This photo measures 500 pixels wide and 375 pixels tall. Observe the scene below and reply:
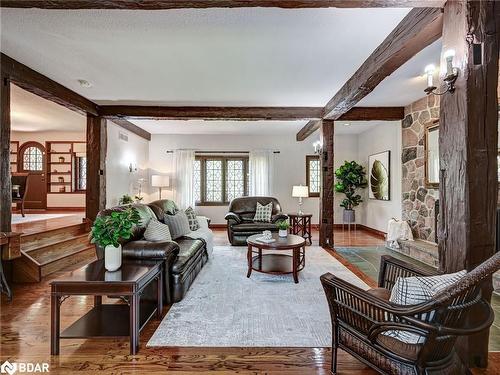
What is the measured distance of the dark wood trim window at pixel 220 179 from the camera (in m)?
8.33

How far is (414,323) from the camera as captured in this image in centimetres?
140

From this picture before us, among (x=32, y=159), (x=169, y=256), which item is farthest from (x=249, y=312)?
(x=32, y=159)

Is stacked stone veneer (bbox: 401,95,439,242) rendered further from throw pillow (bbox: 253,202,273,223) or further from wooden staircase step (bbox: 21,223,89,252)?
wooden staircase step (bbox: 21,223,89,252)

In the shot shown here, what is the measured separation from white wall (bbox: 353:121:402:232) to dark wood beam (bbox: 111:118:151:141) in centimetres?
581

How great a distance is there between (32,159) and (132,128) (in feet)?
12.6

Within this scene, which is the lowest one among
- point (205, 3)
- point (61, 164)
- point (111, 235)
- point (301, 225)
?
point (301, 225)

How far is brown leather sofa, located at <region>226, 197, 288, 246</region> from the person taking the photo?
576cm

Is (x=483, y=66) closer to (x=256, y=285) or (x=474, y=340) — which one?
(x=474, y=340)

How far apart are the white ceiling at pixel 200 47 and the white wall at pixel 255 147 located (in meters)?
3.53

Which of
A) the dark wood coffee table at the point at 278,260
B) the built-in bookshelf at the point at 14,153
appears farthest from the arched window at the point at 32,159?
the dark wood coffee table at the point at 278,260

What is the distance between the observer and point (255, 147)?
823 centimetres

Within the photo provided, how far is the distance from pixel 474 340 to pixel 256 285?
7.11 feet

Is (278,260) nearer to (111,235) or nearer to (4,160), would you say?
(111,235)

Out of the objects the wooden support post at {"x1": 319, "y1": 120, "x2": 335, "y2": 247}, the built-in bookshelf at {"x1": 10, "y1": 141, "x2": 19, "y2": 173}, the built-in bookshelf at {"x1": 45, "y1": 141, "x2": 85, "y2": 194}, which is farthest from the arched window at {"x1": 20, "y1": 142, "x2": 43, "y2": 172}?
the wooden support post at {"x1": 319, "y1": 120, "x2": 335, "y2": 247}
